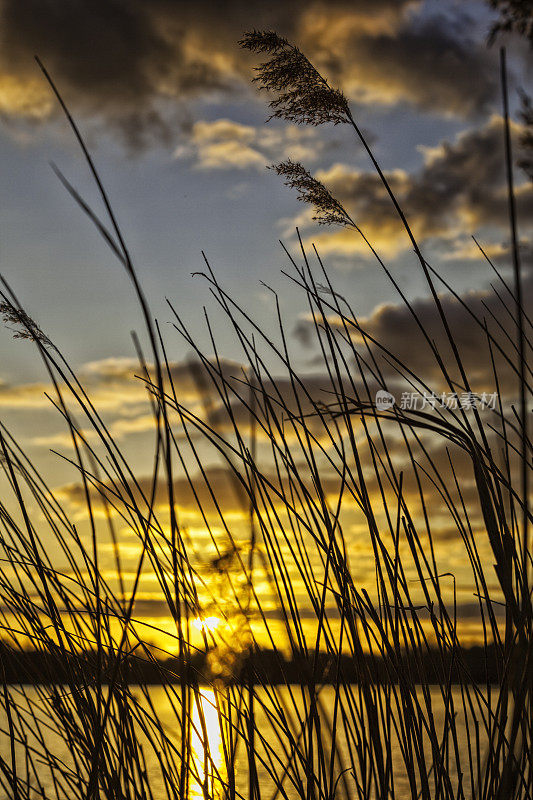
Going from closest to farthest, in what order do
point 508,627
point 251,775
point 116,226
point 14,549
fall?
point 116,226 → point 508,627 → point 251,775 → point 14,549

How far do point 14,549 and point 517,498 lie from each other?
806 mm

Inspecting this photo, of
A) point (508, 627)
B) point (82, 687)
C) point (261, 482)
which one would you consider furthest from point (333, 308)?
point (82, 687)

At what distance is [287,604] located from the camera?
3.61 feet

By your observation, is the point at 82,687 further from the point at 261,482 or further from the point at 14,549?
the point at 261,482

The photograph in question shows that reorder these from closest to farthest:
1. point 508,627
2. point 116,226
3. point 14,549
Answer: point 116,226 → point 508,627 → point 14,549

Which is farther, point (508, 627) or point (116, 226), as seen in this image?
point (508, 627)

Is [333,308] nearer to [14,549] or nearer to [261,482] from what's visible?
[261,482]

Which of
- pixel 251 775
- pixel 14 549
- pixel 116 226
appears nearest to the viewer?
pixel 116 226

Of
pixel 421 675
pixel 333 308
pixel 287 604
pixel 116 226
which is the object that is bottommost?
pixel 421 675

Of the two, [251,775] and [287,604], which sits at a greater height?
[287,604]

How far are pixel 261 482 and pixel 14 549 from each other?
1.43ft

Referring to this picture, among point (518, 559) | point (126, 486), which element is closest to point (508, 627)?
point (518, 559)

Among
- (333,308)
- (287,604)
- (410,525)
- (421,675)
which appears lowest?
(421,675)

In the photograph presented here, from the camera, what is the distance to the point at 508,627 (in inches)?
36.6
